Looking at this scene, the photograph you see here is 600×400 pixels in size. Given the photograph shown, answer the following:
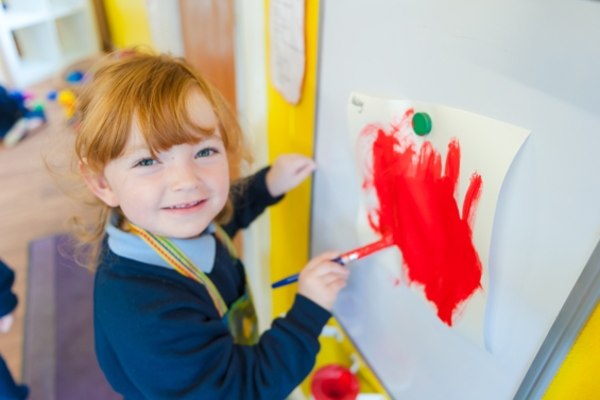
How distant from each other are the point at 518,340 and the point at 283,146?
524 millimetres

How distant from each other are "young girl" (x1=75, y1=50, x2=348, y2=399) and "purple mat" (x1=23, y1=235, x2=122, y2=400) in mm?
777

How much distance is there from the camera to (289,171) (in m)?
0.74

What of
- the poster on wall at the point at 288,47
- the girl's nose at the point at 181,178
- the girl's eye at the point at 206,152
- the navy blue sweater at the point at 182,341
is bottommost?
the navy blue sweater at the point at 182,341

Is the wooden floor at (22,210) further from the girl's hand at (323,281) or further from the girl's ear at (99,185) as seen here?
the girl's hand at (323,281)

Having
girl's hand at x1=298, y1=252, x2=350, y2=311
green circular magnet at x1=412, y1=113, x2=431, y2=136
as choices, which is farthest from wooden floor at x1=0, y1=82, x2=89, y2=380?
green circular magnet at x1=412, y1=113, x2=431, y2=136

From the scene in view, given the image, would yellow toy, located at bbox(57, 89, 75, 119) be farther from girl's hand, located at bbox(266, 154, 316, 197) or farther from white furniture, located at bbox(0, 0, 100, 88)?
girl's hand, located at bbox(266, 154, 316, 197)

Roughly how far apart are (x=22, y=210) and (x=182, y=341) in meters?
1.92

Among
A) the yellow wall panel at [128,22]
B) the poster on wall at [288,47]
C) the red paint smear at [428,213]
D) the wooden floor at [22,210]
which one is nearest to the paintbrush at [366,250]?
the red paint smear at [428,213]

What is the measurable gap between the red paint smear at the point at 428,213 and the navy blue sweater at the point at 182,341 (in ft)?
0.55

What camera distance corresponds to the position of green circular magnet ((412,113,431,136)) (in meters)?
0.44

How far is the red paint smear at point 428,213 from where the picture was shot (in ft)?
1.45

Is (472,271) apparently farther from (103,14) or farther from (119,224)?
(103,14)

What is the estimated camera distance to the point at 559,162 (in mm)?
342

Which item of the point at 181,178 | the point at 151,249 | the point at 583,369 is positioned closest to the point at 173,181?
the point at 181,178
